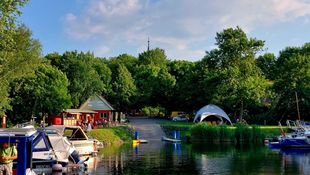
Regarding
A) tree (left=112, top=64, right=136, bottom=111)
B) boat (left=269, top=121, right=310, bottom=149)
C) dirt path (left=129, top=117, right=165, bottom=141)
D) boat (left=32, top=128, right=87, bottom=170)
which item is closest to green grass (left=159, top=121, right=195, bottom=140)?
dirt path (left=129, top=117, right=165, bottom=141)

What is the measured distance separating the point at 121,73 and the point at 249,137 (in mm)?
48264

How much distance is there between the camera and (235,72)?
255 feet

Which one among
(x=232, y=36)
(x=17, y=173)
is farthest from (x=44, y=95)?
(x=17, y=173)

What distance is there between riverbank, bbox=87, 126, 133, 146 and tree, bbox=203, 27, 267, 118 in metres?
19.7

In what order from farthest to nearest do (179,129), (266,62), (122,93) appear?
(266,62) < (122,93) < (179,129)

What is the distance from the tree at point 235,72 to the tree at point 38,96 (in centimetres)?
2570

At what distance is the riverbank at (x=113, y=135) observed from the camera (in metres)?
57.8

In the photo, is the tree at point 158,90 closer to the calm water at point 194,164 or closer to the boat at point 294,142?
the boat at point 294,142

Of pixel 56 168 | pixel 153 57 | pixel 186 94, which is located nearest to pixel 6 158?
pixel 56 168

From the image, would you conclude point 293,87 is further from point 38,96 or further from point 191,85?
point 38,96

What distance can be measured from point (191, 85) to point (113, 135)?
28311 mm

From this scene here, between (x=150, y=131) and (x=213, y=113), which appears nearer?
(x=150, y=131)

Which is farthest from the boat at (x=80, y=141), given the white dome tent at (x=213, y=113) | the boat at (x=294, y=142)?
the white dome tent at (x=213, y=113)

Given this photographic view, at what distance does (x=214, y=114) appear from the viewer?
2953 inches
